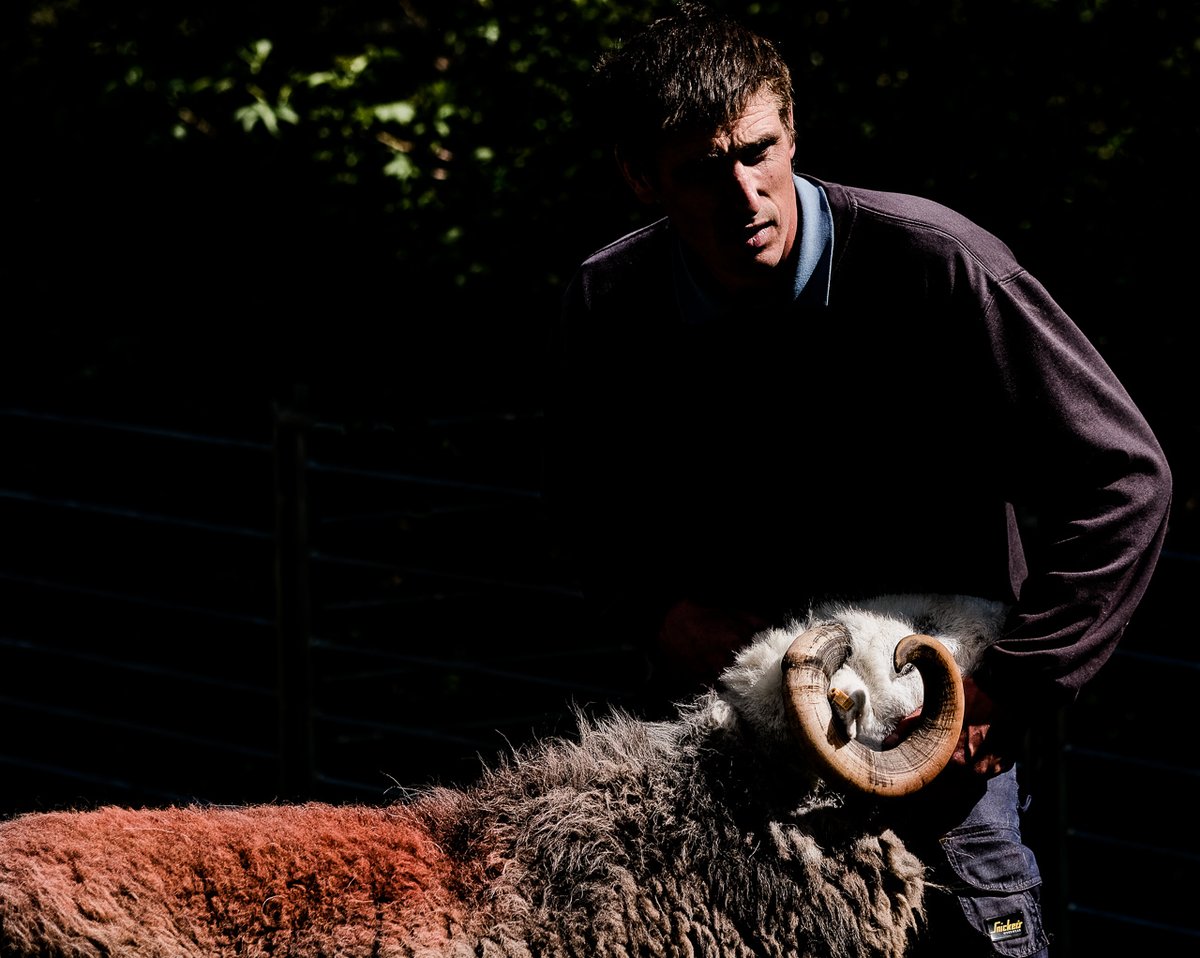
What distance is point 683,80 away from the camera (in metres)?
2.75

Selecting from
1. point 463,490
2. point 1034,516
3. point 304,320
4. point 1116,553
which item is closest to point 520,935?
point 1116,553

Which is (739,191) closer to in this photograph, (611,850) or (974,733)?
(974,733)

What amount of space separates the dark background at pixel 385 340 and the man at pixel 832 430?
1.99 meters

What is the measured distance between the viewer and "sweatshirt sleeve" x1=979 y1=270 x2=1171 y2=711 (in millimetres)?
2512

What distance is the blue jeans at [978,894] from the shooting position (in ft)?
8.59

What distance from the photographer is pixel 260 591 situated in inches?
255

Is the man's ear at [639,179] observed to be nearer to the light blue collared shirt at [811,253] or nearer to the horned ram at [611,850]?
the light blue collared shirt at [811,253]

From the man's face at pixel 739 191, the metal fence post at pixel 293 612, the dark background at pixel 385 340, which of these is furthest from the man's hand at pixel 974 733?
the metal fence post at pixel 293 612

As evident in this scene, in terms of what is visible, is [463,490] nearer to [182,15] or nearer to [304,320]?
[304,320]

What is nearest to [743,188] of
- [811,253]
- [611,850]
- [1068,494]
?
[811,253]

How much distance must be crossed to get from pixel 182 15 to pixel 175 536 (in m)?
2.53

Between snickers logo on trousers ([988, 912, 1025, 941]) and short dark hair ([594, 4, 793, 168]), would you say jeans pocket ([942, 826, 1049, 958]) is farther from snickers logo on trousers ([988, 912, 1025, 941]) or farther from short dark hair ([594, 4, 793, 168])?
short dark hair ([594, 4, 793, 168])

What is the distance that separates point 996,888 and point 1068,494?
2.69 ft

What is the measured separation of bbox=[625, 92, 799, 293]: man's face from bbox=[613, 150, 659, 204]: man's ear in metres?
0.05
